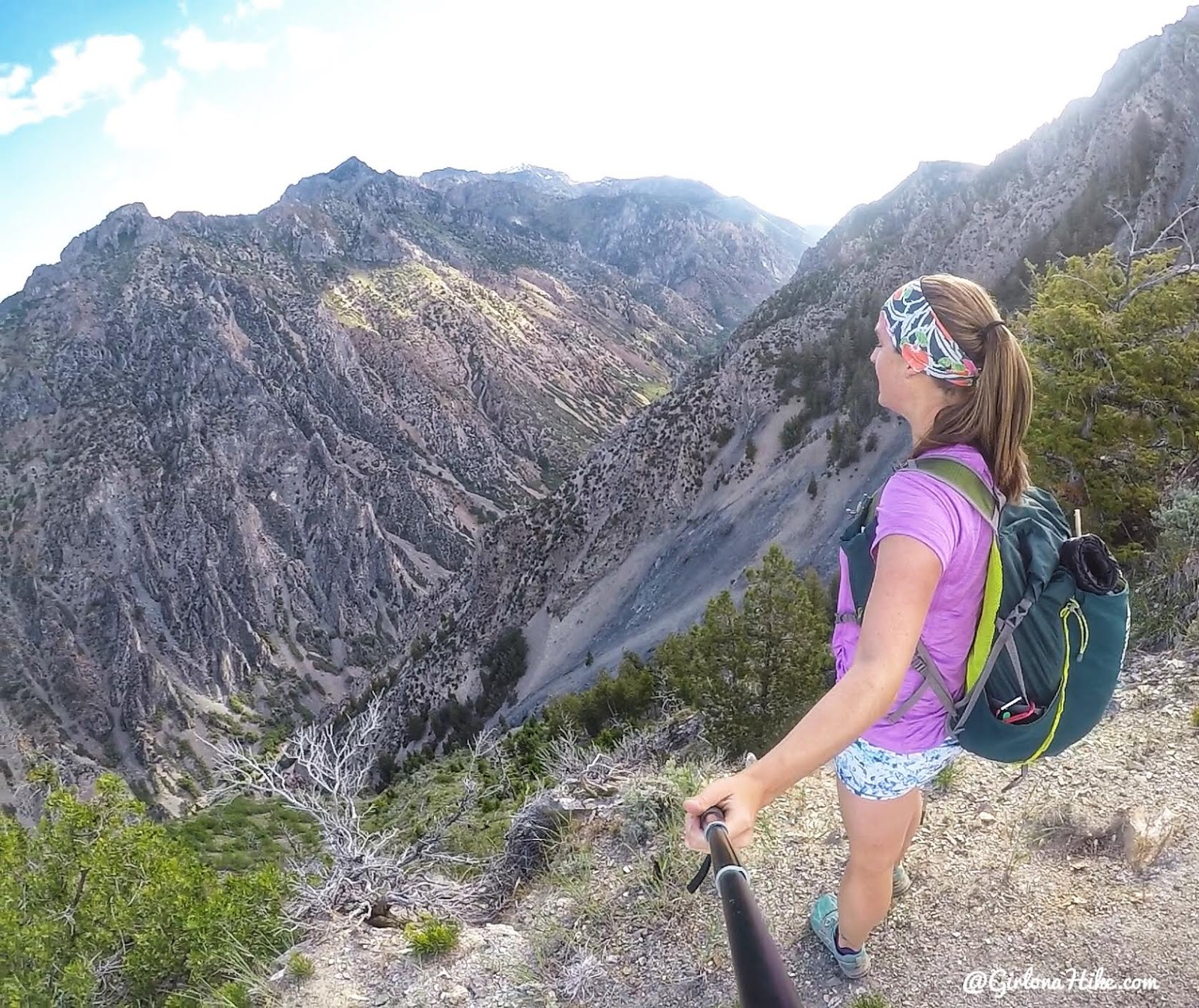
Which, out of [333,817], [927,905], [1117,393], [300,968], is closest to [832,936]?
[927,905]

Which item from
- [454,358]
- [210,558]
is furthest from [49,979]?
[454,358]

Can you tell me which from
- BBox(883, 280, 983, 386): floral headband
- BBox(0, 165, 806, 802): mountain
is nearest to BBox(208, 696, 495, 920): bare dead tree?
BBox(883, 280, 983, 386): floral headband

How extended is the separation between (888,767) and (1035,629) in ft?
2.38

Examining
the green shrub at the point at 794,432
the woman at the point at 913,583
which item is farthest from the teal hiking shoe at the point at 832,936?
the green shrub at the point at 794,432

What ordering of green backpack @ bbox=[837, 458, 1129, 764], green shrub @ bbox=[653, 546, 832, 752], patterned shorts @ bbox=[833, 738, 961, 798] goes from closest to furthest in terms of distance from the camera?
green backpack @ bbox=[837, 458, 1129, 764] < patterned shorts @ bbox=[833, 738, 961, 798] < green shrub @ bbox=[653, 546, 832, 752]

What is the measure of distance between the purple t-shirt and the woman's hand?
0.38 m

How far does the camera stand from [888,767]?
248 cm

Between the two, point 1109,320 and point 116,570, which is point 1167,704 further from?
point 116,570

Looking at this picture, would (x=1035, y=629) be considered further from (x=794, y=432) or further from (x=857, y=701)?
(x=794, y=432)

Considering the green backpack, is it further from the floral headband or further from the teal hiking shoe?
the teal hiking shoe

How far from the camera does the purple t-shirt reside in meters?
1.86

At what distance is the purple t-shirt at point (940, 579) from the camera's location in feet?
6.10

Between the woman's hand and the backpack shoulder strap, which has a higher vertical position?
the backpack shoulder strap

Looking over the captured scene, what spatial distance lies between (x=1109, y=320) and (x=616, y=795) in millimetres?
8516
